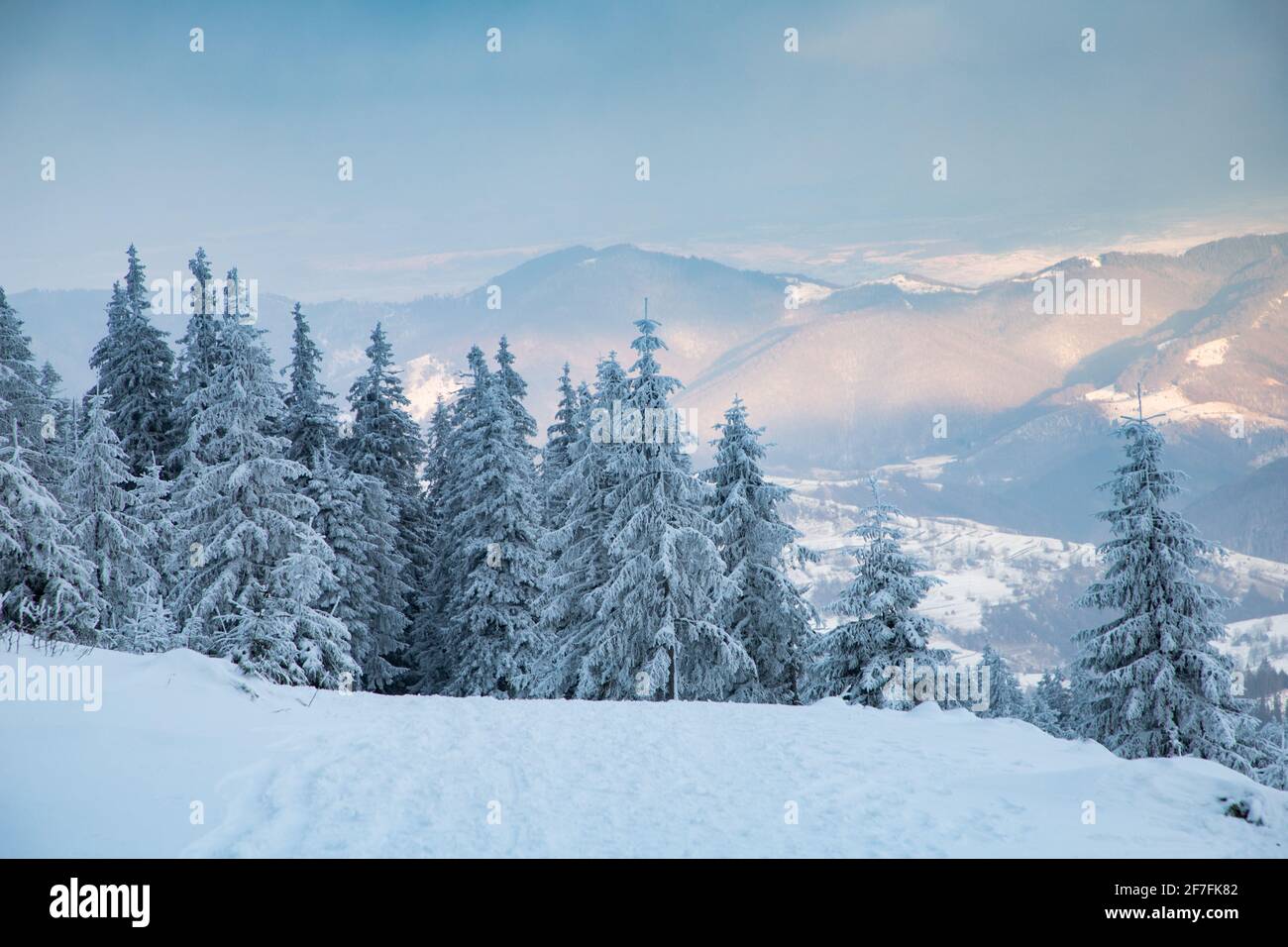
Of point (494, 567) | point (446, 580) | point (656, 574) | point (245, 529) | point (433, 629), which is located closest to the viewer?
point (245, 529)

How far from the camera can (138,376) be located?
93.0ft

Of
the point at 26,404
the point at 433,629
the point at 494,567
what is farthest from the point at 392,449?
the point at 26,404

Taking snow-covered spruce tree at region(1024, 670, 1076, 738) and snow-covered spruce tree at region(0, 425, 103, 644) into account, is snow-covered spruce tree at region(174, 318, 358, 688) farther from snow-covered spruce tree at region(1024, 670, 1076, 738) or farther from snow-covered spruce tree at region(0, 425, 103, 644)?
snow-covered spruce tree at region(1024, 670, 1076, 738)

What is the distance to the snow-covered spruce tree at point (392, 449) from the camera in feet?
103

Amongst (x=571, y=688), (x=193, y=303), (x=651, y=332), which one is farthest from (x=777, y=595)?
(x=193, y=303)

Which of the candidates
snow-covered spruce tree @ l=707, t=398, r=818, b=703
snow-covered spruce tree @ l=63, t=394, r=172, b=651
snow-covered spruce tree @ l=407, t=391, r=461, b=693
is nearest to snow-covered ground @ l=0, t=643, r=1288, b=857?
snow-covered spruce tree @ l=707, t=398, r=818, b=703

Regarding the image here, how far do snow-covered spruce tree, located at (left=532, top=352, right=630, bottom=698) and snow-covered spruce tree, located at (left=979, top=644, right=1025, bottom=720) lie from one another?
2508 cm

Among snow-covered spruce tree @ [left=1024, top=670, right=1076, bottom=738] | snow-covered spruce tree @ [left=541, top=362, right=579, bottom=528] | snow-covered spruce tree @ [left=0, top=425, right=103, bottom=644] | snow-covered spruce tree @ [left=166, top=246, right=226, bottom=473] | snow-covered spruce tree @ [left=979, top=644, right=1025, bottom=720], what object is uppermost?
snow-covered spruce tree @ [left=166, top=246, right=226, bottom=473]

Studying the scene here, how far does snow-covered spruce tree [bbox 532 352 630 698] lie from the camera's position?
898 inches

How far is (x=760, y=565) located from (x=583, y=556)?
17.6ft

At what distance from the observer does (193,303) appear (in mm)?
26188

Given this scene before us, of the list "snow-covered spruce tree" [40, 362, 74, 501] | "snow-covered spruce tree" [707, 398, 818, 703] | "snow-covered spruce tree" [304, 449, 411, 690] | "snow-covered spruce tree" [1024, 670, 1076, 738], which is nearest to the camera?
"snow-covered spruce tree" [707, 398, 818, 703]

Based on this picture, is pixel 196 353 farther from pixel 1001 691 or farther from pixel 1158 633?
pixel 1001 691
